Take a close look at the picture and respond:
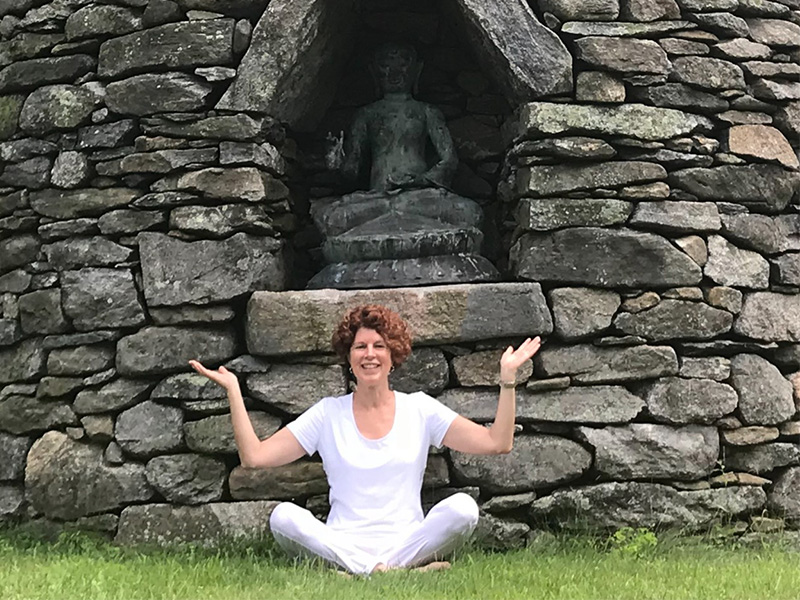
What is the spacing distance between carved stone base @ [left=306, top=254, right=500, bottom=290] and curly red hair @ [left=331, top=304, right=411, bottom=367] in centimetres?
69

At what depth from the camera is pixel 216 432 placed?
3.65 metres

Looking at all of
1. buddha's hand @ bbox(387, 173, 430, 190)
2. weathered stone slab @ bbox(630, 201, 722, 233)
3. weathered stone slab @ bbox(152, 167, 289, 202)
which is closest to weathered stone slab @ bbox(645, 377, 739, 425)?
weathered stone slab @ bbox(630, 201, 722, 233)

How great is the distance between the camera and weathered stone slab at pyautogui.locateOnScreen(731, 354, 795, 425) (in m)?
3.76

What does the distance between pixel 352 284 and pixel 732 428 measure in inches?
70.1

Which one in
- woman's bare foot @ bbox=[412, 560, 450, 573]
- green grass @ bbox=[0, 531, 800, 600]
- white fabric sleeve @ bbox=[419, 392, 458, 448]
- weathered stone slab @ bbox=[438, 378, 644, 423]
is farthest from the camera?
weathered stone slab @ bbox=[438, 378, 644, 423]

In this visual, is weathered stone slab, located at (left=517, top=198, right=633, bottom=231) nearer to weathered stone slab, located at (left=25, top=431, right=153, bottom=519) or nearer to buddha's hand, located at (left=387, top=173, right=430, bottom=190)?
buddha's hand, located at (left=387, top=173, right=430, bottom=190)

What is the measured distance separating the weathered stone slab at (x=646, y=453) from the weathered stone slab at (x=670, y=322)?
1.30 ft

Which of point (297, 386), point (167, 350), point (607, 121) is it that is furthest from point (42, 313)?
point (607, 121)

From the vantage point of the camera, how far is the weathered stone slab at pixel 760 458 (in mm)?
3766

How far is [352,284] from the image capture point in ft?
13.0

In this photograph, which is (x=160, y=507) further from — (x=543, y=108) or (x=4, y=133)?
(x=543, y=108)

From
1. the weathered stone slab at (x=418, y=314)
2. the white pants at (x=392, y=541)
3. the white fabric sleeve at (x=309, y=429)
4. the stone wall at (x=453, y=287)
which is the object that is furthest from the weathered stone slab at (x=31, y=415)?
the white pants at (x=392, y=541)

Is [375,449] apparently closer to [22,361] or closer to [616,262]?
[616,262]

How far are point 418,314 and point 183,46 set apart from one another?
61.5 inches
